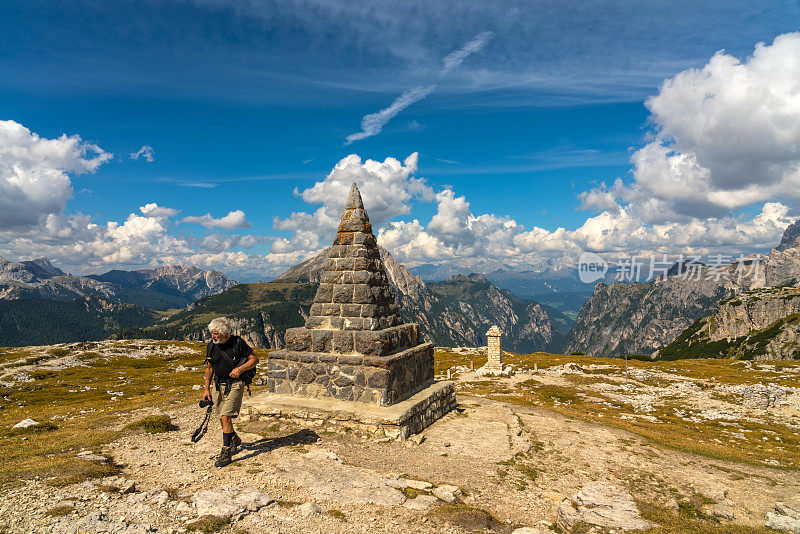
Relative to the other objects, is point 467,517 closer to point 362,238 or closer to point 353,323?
point 353,323

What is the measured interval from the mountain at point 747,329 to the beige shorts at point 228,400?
161 meters

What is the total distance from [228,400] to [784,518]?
37.9 ft

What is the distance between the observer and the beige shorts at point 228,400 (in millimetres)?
8625

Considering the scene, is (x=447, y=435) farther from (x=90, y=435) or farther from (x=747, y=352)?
(x=747, y=352)

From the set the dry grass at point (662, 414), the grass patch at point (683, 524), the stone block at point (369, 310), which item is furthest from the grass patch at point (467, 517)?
the dry grass at point (662, 414)

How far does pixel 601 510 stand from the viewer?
23.7 feet

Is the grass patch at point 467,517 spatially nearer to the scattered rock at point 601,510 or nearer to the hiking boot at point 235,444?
the scattered rock at point 601,510

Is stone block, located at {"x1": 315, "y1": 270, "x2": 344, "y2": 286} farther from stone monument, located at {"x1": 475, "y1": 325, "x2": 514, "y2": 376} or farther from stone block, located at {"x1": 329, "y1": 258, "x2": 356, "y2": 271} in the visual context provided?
stone monument, located at {"x1": 475, "y1": 325, "x2": 514, "y2": 376}

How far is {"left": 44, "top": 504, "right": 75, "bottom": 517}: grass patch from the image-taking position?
5.40 meters

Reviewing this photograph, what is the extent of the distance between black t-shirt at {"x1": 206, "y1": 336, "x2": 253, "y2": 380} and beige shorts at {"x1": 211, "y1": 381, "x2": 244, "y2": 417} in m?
0.30

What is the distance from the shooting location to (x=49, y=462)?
303 inches

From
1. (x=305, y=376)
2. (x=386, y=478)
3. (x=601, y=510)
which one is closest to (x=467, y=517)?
(x=386, y=478)

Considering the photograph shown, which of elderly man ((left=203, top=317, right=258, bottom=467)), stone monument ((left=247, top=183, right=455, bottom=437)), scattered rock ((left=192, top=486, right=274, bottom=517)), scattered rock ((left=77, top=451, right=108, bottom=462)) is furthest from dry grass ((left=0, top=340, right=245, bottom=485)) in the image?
stone monument ((left=247, top=183, right=455, bottom=437))

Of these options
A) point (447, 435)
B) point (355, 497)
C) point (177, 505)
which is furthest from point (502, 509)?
point (177, 505)
